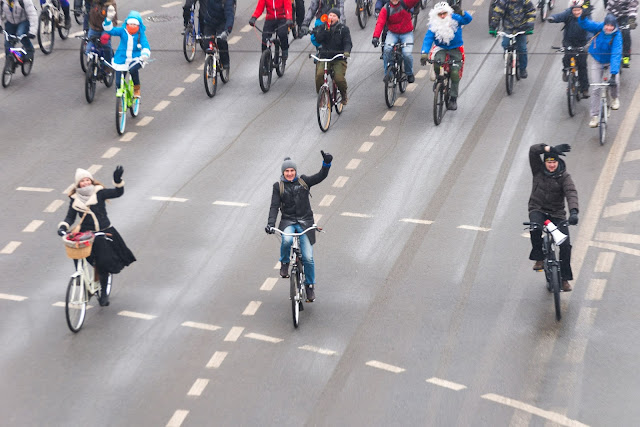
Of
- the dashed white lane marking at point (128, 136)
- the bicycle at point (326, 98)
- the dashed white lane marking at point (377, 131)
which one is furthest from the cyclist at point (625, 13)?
the dashed white lane marking at point (128, 136)

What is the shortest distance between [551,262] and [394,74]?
7823mm

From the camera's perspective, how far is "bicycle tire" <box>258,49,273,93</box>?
20.8 meters

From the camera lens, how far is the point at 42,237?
51.6ft

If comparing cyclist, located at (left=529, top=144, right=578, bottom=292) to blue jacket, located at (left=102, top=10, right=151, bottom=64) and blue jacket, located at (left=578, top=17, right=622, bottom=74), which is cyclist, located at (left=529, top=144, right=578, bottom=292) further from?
blue jacket, located at (left=102, top=10, right=151, bottom=64)

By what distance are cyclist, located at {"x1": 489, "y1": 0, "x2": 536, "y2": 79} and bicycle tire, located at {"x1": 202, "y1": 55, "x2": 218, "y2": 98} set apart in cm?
505

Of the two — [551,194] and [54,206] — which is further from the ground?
[551,194]

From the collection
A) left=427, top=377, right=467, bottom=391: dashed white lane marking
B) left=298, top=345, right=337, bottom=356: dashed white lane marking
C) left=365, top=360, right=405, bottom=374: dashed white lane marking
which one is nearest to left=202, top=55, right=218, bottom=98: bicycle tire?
left=298, top=345, right=337, bottom=356: dashed white lane marking

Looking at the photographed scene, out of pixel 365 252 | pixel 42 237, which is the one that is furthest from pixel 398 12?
pixel 42 237

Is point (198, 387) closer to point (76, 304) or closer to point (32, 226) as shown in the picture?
point (76, 304)

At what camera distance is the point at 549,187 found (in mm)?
13430

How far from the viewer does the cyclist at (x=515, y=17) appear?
20609 mm

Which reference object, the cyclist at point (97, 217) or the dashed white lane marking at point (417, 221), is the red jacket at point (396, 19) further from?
the cyclist at point (97, 217)

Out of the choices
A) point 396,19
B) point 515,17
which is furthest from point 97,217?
point 515,17

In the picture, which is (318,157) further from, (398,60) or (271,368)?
(271,368)
